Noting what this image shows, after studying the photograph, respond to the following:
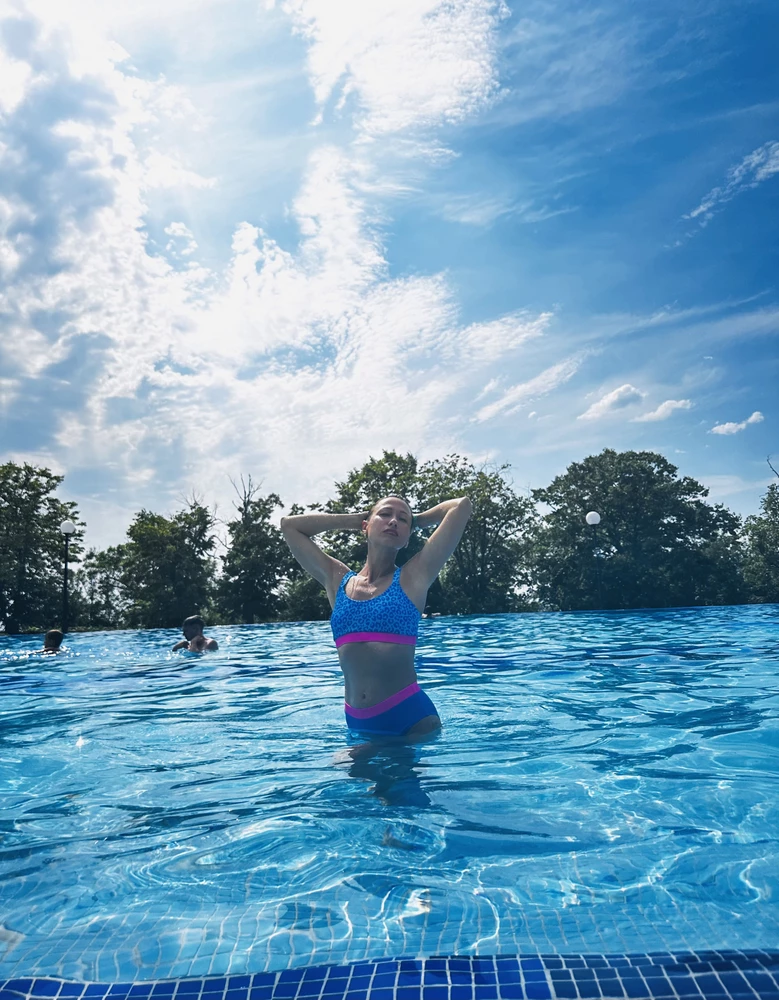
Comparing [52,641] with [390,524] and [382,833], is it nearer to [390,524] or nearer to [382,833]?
[390,524]

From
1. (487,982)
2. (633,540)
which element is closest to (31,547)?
(633,540)

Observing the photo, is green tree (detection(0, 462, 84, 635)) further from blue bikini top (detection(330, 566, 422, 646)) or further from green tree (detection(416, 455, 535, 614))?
blue bikini top (detection(330, 566, 422, 646))

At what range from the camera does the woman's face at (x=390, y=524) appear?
385 cm

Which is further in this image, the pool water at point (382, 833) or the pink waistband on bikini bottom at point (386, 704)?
the pink waistband on bikini bottom at point (386, 704)

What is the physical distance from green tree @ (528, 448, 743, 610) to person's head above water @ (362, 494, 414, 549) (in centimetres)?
2368

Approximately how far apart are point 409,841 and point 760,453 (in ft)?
101

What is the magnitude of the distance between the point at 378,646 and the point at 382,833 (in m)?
1.17

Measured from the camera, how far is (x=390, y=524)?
3838mm

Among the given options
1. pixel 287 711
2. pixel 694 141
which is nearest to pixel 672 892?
pixel 287 711

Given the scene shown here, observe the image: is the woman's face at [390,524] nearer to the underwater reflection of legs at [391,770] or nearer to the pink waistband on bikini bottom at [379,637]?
the pink waistband on bikini bottom at [379,637]

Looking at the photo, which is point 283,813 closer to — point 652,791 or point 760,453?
point 652,791

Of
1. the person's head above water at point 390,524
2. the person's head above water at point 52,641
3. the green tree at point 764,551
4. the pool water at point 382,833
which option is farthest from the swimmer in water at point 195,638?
the green tree at point 764,551

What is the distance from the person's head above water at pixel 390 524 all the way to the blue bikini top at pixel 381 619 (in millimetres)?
269

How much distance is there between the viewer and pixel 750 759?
13.0 ft
